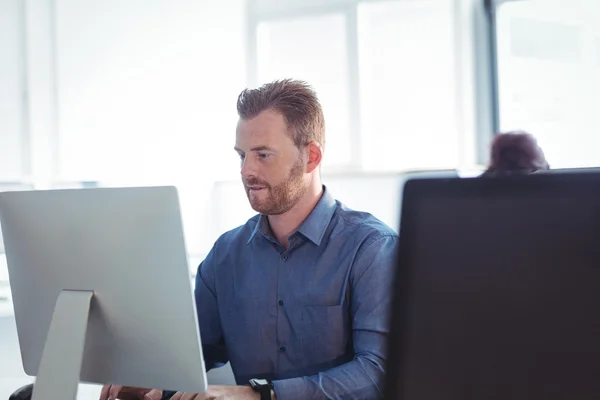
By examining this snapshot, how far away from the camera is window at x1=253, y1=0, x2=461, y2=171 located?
340cm

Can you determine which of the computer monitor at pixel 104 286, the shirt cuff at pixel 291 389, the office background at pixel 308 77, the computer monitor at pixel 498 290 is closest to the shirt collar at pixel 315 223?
the shirt cuff at pixel 291 389

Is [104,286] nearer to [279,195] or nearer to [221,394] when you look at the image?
[221,394]

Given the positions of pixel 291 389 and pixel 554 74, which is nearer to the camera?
pixel 291 389

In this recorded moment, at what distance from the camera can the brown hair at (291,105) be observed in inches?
66.3

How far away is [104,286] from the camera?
110 centimetres

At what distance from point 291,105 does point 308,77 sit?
82.2 inches

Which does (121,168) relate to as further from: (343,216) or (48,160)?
(343,216)

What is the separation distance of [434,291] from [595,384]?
151 mm

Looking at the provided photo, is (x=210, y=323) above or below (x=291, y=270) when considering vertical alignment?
below

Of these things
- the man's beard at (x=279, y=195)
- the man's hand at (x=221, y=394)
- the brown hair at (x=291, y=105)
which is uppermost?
the brown hair at (x=291, y=105)

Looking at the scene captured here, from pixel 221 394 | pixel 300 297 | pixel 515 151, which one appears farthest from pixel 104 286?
pixel 515 151

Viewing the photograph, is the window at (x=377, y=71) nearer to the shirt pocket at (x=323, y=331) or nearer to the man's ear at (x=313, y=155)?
the man's ear at (x=313, y=155)

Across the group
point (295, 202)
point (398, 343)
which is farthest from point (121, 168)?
point (398, 343)

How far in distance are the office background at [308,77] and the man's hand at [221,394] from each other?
2.22 meters
